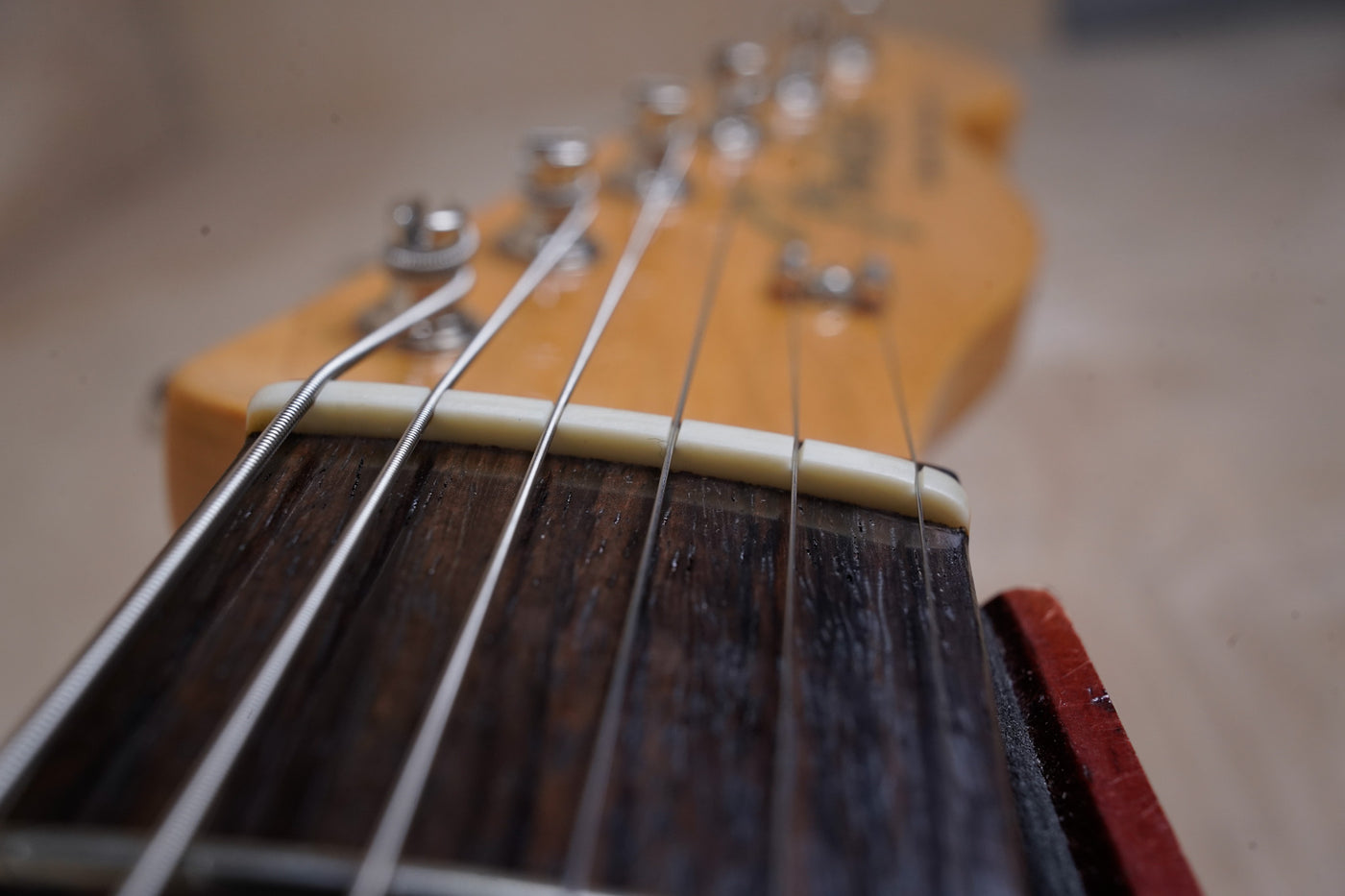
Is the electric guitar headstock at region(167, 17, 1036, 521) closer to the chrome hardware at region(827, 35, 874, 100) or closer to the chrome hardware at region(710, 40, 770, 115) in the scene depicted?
the chrome hardware at region(710, 40, 770, 115)

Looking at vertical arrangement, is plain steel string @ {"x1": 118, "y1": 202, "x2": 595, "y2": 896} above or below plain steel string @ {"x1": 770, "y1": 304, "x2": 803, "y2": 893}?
above

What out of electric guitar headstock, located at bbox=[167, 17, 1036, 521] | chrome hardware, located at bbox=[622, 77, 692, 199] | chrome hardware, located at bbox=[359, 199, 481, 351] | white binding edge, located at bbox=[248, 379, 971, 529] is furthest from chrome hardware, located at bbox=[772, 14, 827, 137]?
white binding edge, located at bbox=[248, 379, 971, 529]

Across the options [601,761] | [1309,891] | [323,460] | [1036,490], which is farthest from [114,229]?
[1309,891]

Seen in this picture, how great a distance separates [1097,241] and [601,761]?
1996mm

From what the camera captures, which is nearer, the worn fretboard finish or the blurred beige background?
the worn fretboard finish

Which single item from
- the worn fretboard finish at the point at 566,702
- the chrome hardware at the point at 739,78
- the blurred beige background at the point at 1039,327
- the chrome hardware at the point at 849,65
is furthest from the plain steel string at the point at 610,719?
the chrome hardware at the point at 849,65

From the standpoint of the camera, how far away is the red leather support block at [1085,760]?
304 mm

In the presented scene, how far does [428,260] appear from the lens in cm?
62

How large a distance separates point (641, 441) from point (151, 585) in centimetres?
21

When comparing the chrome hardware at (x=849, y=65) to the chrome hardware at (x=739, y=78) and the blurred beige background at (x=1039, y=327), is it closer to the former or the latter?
the chrome hardware at (x=739, y=78)

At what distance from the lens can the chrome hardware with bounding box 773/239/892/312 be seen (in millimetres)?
750

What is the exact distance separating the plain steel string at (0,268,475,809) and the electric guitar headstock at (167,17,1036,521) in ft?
0.38

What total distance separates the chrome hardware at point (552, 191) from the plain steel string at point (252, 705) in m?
0.29

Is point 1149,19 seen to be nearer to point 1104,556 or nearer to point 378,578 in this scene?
point 1104,556
